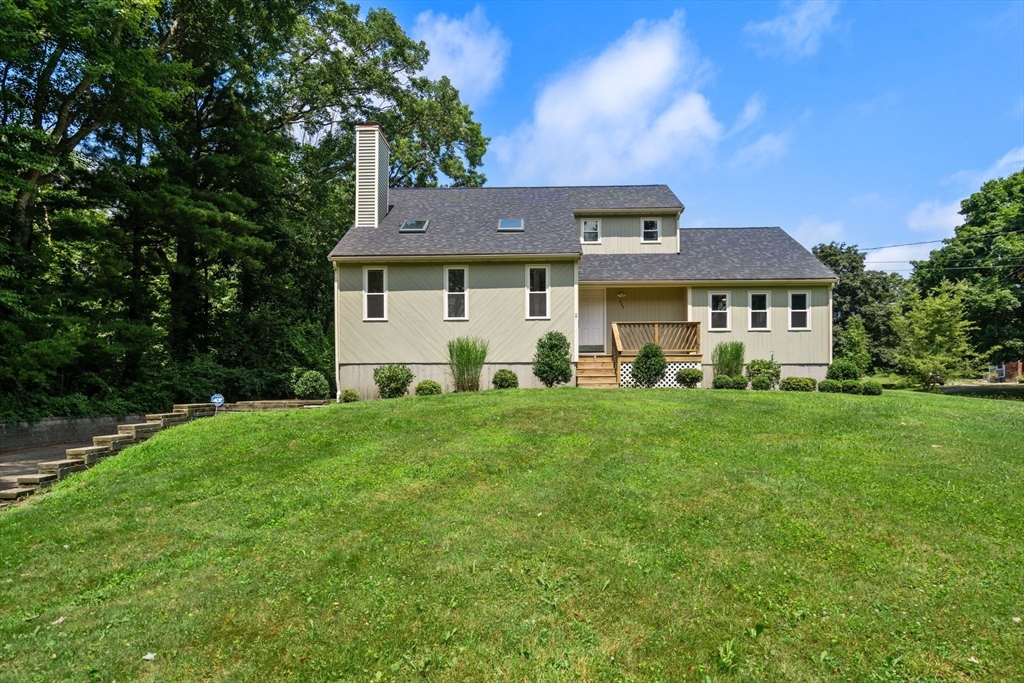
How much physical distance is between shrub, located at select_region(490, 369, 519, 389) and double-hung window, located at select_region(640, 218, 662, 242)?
8.91 m

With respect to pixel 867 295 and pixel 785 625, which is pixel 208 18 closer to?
pixel 785 625

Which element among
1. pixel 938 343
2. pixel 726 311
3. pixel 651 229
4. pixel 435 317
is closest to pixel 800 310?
pixel 726 311

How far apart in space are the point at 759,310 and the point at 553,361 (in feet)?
25.6

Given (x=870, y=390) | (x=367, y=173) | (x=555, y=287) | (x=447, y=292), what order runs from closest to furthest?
(x=870, y=390)
(x=555, y=287)
(x=447, y=292)
(x=367, y=173)

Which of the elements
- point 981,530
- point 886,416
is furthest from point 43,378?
point 886,416

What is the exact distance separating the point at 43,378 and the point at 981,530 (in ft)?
60.3

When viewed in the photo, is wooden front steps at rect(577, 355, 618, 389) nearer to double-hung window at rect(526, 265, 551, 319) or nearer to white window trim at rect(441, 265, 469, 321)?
double-hung window at rect(526, 265, 551, 319)

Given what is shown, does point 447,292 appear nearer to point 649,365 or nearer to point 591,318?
point 591,318

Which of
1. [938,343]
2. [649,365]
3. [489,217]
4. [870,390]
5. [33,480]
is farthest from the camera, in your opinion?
[938,343]

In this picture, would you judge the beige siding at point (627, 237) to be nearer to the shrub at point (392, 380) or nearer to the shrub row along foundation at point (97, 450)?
the shrub at point (392, 380)

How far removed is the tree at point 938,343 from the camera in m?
22.6

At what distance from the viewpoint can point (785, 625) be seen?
3.79 metres

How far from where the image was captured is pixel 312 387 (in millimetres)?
15992

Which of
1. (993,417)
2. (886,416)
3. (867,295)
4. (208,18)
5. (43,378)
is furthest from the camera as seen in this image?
(867,295)
